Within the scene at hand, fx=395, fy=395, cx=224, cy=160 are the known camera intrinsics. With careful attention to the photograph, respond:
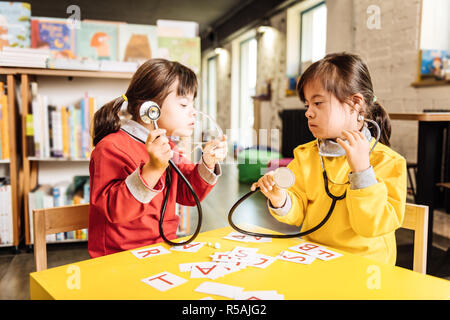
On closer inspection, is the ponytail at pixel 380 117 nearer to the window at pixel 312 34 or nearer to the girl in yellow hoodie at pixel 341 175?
the girl in yellow hoodie at pixel 341 175

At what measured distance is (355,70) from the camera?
1056 millimetres

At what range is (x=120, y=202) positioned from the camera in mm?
938

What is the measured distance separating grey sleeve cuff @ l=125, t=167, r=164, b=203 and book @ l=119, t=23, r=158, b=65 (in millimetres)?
2103

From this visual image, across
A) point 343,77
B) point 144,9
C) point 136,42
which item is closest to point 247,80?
point 144,9

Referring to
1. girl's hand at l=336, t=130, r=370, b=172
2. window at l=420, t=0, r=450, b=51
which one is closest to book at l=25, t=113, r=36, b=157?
girl's hand at l=336, t=130, r=370, b=172

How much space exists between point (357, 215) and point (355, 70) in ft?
1.28

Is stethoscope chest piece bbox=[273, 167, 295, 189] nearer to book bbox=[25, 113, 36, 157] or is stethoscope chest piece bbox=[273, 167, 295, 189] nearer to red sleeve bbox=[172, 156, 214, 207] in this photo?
red sleeve bbox=[172, 156, 214, 207]

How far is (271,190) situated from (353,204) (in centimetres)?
20

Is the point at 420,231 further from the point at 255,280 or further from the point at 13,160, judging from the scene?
the point at 13,160

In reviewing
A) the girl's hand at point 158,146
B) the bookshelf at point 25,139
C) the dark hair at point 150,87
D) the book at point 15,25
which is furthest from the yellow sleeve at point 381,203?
the book at point 15,25

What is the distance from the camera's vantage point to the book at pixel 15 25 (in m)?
2.53

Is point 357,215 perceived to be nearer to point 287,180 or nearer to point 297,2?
→ point 287,180

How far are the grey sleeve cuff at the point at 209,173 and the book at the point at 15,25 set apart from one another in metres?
2.01
